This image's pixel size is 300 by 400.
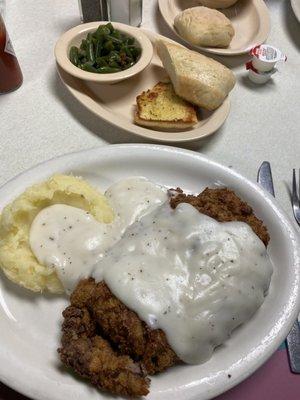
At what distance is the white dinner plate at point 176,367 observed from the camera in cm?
117

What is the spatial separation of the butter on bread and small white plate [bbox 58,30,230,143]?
0.03 m

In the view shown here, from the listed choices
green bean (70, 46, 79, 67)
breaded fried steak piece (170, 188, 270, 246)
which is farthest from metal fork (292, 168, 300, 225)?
green bean (70, 46, 79, 67)

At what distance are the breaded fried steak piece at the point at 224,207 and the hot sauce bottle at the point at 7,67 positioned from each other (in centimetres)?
106

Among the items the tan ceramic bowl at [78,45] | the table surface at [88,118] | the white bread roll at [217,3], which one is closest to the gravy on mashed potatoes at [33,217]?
the table surface at [88,118]

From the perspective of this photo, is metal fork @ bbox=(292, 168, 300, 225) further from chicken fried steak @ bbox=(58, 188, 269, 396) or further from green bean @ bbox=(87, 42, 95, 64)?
green bean @ bbox=(87, 42, 95, 64)

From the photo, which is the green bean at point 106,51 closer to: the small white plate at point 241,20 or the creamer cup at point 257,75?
the small white plate at point 241,20

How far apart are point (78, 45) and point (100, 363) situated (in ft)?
5.05

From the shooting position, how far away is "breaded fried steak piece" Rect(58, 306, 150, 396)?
1133mm

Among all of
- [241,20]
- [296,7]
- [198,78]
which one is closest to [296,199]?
[198,78]

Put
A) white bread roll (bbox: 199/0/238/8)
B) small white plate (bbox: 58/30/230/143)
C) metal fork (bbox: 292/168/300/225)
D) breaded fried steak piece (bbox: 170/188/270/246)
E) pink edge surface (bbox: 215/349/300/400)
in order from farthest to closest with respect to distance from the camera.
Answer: white bread roll (bbox: 199/0/238/8)
small white plate (bbox: 58/30/230/143)
metal fork (bbox: 292/168/300/225)
breaded fried steak piece (bbox: 170/188/270/246)
pink edge surface (bbox: 215/349/300/400)

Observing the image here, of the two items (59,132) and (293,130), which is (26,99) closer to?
(59,132)

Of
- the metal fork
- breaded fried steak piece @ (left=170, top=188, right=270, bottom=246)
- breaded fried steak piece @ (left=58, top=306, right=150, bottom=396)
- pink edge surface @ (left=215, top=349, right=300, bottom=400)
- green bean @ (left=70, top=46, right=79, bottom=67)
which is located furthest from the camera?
green bean @ (left=70, top=46, right=79, bottom=67)

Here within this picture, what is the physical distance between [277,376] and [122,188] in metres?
0.83

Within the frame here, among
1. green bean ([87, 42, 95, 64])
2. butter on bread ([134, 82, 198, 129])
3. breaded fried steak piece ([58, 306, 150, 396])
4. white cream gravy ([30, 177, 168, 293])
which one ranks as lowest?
breaded fried steak piece ([58, 306, 150, 396])
